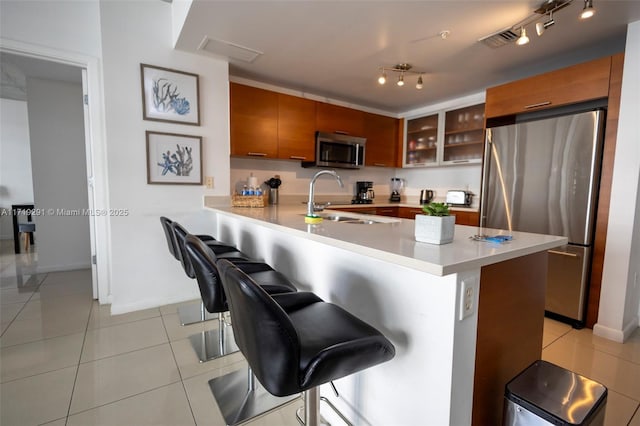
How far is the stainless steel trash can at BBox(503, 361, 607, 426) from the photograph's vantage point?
974 millimetres

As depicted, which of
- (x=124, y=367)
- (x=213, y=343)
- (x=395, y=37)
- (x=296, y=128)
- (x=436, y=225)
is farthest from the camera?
(x=296, y=128)

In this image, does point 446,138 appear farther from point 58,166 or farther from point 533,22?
point 58,166

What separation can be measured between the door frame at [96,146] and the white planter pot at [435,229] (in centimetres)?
260

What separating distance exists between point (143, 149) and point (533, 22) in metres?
3.21

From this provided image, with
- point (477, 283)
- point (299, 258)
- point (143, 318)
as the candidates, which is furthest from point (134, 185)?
point (477, 283)

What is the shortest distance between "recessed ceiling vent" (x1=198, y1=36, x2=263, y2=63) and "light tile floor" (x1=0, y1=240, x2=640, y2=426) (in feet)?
7.74

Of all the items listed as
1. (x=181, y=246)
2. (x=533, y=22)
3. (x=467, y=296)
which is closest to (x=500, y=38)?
(x=533, y=22)

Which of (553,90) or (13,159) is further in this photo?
(13,159)

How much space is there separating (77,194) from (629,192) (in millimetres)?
5665

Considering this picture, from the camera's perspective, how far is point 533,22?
211 centimetres

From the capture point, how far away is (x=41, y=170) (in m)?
3.59

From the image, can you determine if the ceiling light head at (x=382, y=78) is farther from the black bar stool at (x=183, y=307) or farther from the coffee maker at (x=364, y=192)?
the black bar stool at (x=183, y=307)

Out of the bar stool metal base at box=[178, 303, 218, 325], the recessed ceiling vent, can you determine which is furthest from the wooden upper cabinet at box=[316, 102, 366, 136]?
the bar stool metal base at box=[178, 303, 218, 325]

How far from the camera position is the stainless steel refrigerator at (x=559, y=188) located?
7.69ft
